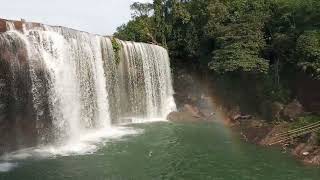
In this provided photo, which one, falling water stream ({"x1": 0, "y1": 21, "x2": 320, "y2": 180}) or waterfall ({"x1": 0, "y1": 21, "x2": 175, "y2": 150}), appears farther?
waterfall ({"x1": 0, "y1": 21, "x2": 175, "y2": 150})

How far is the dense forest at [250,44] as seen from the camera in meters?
23.5

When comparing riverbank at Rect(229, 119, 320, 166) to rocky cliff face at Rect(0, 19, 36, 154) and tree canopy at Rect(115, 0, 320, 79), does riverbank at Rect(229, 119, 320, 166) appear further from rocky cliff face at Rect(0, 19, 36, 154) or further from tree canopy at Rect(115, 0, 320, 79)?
rocky cliff face at Rect(0, 19, 36, 154)

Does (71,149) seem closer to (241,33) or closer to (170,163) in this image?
(170,163)

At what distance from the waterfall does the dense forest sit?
2.92 m

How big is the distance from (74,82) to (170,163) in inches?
322

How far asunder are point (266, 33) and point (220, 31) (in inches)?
109

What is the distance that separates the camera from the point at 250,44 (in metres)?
25.9

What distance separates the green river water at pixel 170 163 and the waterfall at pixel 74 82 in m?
2.64

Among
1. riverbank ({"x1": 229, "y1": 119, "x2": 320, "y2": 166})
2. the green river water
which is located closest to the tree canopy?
riverbank ({"x1": 229, "y1": 119, "x2": 320, "y2": 166})

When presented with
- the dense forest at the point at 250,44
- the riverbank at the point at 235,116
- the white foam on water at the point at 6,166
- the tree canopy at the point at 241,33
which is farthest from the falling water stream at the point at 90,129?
the tree canopy at the point at 241,33

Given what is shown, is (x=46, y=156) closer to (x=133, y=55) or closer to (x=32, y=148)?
(x=32, y=148)

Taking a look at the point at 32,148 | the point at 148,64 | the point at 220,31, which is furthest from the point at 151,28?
the point at 32,148

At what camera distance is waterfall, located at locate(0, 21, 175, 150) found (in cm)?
1932

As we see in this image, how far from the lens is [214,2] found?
32.2 metres
